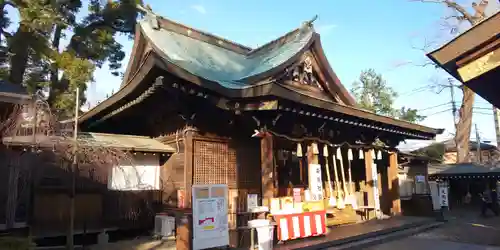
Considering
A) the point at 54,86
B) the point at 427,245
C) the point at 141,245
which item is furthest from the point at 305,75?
the point at 54,86

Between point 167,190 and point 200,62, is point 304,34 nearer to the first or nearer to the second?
point 200,62

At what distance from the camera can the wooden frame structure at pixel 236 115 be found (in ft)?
28.9

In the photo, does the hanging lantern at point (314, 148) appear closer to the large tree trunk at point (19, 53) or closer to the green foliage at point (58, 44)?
the green foliage at point (58, 44)

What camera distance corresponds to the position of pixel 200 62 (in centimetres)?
1228

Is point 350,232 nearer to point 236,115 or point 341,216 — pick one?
point 341,216

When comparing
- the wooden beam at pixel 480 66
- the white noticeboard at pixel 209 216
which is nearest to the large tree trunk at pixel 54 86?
the white noticeboard at pixel 209 216

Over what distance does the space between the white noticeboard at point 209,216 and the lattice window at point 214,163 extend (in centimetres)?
271

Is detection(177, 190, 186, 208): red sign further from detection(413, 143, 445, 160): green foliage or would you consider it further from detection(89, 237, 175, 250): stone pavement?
detection(413, 143, 445, 160): green foliage

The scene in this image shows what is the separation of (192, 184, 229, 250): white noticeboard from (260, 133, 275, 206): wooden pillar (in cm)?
205

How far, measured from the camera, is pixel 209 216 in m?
7.04

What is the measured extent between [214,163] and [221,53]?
5.76 m

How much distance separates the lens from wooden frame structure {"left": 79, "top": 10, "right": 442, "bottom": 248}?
347 inches

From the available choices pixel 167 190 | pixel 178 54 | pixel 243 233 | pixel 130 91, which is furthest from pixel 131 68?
pixel 243 233

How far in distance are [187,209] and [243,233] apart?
1.69 meters
